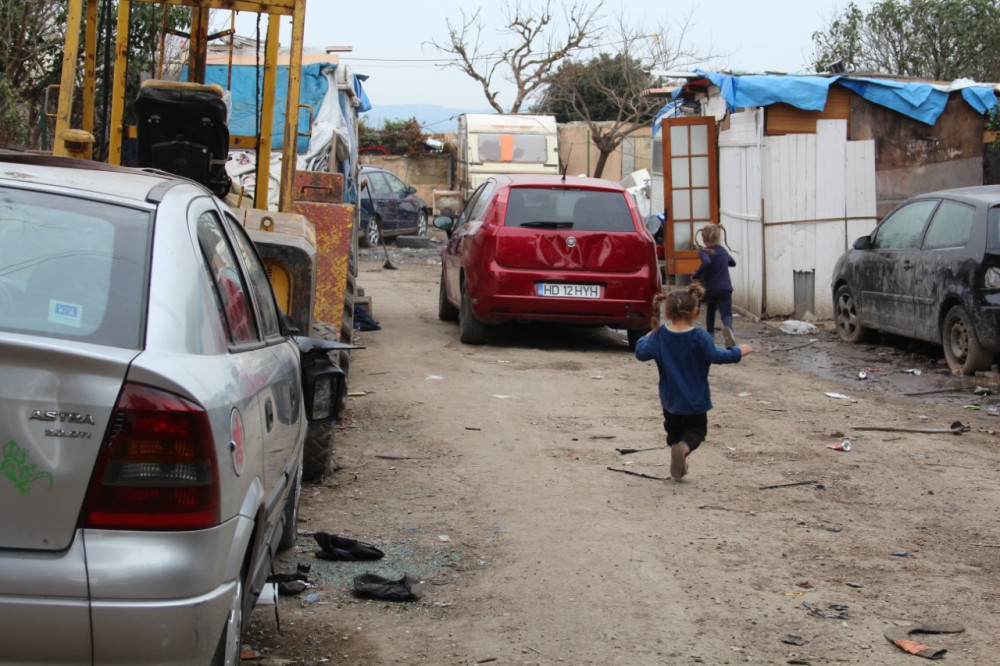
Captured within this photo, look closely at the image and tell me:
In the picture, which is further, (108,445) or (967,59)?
(967,59)

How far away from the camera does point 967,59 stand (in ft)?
92.3

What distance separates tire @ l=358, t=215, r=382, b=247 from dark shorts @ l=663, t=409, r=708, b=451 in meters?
19.3

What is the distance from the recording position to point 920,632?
4.30 m

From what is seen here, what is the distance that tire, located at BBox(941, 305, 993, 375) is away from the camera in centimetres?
998

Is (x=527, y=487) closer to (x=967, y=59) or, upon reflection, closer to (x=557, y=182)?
(x=557, y=182)

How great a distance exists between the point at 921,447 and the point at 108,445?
20.5 feet

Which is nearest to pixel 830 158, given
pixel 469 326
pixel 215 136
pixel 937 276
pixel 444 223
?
pixel 937 276

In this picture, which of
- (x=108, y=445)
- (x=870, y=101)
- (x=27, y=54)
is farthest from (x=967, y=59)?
(x=108, y=445)

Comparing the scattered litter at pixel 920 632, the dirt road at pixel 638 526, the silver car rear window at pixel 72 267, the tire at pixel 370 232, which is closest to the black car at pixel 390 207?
the tire at pixel 370 232

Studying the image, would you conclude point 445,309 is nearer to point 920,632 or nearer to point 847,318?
point 847,318

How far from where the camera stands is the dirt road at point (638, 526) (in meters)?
4.21

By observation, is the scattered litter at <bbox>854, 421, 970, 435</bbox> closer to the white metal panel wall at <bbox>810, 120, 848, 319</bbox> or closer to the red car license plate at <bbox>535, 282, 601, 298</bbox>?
the red car license plate at <bbox>535, 282, 601, 298</bbox>

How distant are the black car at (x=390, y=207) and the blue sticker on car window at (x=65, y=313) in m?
23.2

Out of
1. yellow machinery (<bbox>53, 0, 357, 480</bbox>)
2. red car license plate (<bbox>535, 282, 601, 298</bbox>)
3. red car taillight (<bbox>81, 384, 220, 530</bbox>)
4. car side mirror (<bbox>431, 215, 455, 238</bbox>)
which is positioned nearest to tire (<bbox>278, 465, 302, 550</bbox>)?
yellow machinery (<bbox>53, 0, 357, 480</bbox>)
